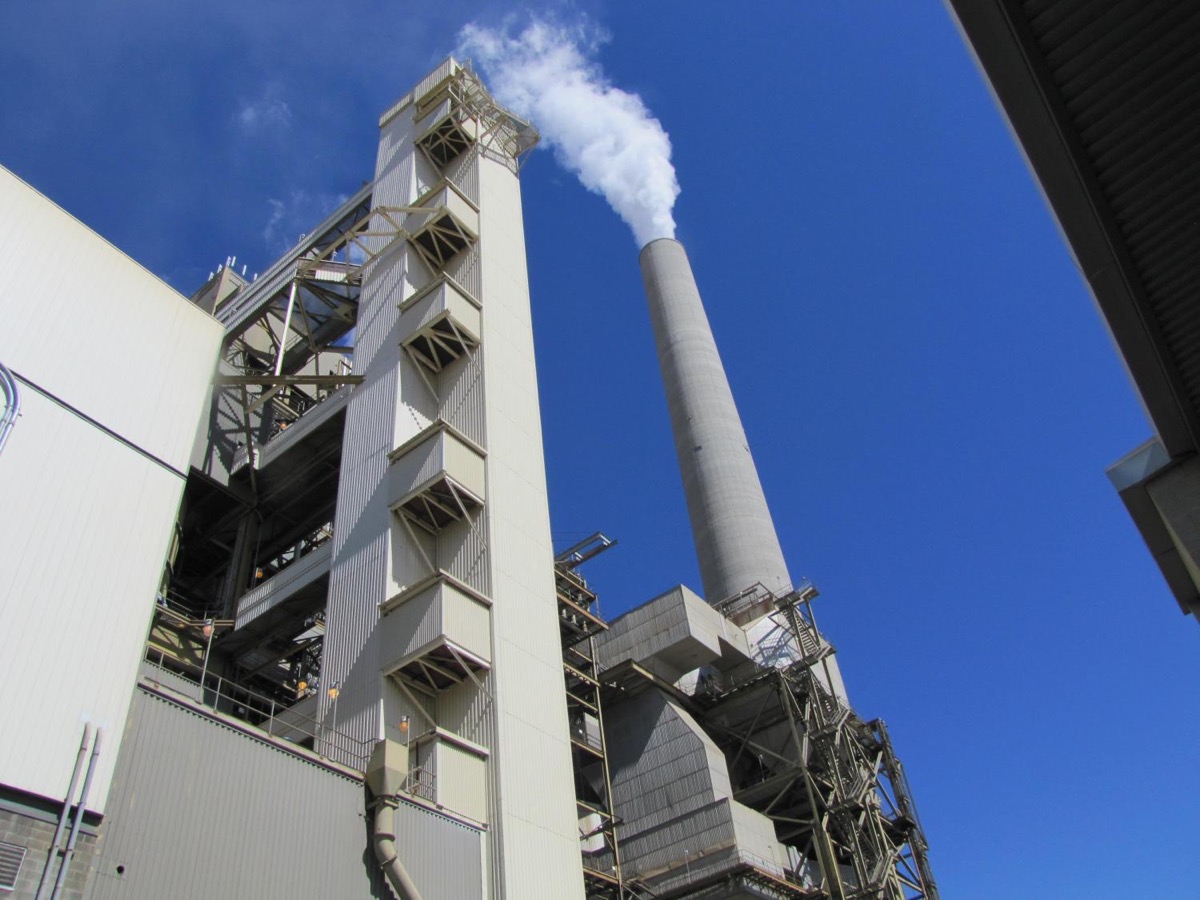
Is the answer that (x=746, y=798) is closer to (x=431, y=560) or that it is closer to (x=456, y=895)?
(x=431, y=560)

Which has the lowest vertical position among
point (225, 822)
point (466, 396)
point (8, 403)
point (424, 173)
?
point (225, 822)

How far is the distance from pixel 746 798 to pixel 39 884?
31.2 m

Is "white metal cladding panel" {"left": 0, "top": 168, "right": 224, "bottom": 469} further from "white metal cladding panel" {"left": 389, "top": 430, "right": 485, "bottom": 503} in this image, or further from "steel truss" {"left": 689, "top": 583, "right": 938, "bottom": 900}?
"steel truss" {"left": 689, "top": 583, "right": 938, "bottom": 900}

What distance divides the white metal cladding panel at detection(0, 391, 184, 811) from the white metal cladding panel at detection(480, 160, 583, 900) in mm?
10578

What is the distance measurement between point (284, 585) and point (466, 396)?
29.1 ft

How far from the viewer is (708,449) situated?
60.6 m

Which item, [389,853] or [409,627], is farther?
[409,627]

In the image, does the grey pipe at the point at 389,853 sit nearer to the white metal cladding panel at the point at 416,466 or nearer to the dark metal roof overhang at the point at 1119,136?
the white metal cladding panel at the point at 416,466

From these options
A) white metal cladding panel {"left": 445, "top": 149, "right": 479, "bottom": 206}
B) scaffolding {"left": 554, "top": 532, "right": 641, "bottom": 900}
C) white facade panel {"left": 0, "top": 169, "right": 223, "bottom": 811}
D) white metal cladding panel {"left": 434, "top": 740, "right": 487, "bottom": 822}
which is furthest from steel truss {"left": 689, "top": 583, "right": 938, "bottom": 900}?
white facade panel {"left": 0, "top": 169, "right": 223, "bottom": 811}

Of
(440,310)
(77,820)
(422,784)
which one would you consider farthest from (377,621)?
(77,820)

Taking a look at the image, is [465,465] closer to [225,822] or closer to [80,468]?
[80,468]

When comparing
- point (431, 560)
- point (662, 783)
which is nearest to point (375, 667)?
point (431, 560)

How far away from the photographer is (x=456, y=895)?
71.2 feet

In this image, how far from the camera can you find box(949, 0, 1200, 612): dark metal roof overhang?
29.9ft
